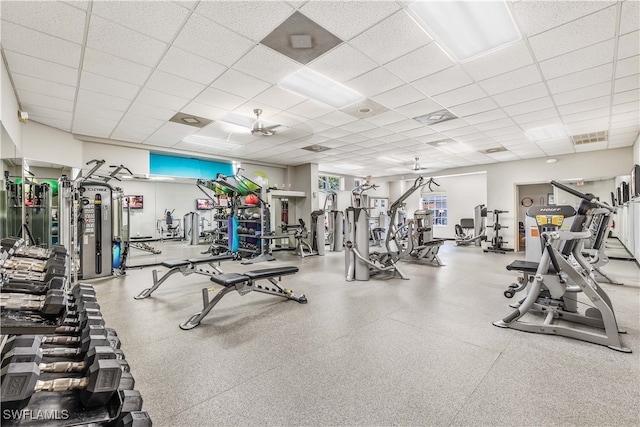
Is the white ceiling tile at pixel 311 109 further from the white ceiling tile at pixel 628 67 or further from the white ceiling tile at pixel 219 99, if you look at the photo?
the white ceiling tile at pixel 628 67

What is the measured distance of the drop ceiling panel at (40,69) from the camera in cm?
300

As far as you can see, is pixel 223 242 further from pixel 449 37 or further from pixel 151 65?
pixel 449 37

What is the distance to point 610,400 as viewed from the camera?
1.83 metres

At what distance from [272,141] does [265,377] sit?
17.8ft

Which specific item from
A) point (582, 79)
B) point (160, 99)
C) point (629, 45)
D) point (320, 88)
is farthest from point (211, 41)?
point (582, 79)

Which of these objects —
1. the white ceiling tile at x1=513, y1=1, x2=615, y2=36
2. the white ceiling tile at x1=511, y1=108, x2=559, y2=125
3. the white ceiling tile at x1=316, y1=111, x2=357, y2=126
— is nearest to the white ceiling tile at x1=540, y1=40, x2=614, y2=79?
the white ceiling tile at x1=513, y1=1, x2=615, y2=36

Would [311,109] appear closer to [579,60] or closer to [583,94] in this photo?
[579,60]

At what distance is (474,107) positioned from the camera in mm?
4613

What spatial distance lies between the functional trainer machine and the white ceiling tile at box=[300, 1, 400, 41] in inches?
101

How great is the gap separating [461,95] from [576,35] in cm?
148

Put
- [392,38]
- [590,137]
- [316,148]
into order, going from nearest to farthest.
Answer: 1. [392,38]
2. [590,137]
3. [316,148]

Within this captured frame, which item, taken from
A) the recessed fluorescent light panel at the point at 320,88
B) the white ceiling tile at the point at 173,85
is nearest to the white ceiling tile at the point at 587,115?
the recessed fluorescent light panel at the point at 320,88

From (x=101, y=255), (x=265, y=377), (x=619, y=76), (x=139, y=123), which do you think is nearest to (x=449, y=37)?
(x=619, y=76)

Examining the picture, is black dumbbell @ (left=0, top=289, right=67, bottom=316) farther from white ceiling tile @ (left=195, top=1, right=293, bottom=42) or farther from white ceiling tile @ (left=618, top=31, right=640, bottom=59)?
white ceiling tile @ (left=618, top=31, right=640, bottom=59)
